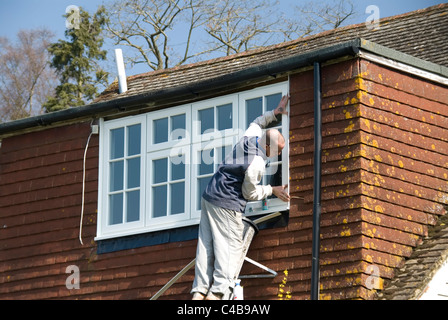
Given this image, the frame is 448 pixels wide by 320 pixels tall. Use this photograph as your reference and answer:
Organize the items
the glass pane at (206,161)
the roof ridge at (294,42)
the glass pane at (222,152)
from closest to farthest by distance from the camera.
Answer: the glass pane at (222,152), the glass pane at (206,161), the roof ridge at (294,42)

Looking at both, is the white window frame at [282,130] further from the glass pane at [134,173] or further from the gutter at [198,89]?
the glass pane at [134,173]

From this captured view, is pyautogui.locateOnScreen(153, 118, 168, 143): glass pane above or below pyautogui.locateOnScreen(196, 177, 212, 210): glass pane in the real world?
above

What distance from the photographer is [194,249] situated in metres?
11.6

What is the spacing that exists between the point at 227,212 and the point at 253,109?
5.38 feet

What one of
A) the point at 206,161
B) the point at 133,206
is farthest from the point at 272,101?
the point at 133,206

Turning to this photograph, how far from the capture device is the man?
10.4 m

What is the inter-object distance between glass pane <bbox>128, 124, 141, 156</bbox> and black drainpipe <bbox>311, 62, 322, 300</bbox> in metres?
2.73

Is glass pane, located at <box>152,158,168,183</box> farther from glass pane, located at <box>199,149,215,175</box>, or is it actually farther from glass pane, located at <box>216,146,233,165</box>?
glass pane, located at <box>216,146,233,165</box>

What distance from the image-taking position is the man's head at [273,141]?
10781 millimetres

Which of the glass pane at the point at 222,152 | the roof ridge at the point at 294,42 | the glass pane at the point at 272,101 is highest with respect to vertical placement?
the roof ridge at the point at 294,42

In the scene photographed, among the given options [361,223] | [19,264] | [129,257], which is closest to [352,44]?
[361,223]

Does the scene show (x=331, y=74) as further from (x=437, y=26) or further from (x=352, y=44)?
(x=437, y=26)

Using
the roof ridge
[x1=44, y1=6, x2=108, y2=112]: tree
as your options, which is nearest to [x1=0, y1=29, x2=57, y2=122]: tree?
[x1=44, y1=6, x2=108, y2=112]: tree

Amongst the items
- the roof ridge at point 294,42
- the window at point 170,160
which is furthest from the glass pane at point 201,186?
the roof ridge at point 294,42
